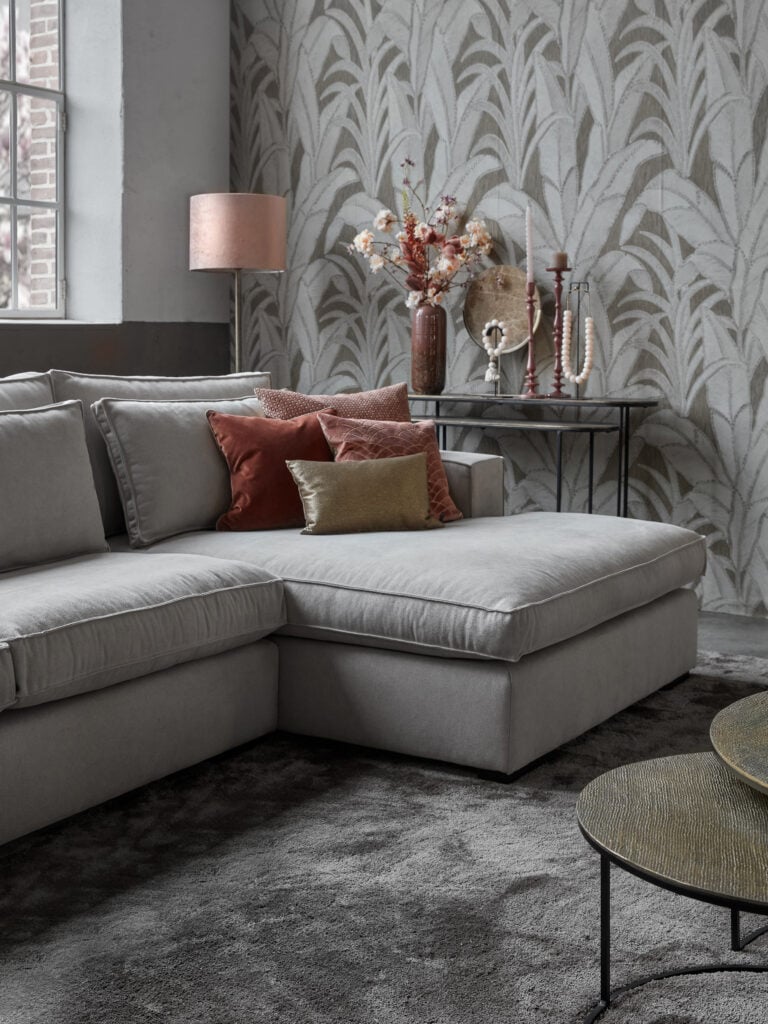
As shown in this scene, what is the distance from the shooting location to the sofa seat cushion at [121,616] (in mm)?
2416

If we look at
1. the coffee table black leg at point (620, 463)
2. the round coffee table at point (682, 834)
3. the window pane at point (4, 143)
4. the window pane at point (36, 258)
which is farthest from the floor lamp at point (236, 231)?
the round coffee table at point (682, 834)

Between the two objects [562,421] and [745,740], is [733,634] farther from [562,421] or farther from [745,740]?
[745,740]

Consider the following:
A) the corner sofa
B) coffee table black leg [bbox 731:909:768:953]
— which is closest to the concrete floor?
the corner sofa

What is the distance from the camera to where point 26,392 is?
330 centimetres

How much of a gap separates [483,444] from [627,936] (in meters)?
3.32

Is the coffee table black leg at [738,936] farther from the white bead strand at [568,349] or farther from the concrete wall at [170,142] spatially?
the concrete wall at [170,142]

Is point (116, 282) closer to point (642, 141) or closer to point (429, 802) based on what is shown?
point (642, 141)

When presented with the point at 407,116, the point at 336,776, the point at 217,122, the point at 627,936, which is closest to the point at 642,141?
the point at 407,116

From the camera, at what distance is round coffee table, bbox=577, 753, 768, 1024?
1.55m

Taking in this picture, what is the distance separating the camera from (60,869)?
233 cm

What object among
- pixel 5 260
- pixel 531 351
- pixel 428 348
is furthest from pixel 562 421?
pixel 5 260

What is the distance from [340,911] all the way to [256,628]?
92 cm

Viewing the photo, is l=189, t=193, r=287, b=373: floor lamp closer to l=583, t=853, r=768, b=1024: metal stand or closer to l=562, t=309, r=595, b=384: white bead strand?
l=562, t=309, r=595, b=384: white bead strand

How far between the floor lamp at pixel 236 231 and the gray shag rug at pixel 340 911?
8.80ft
